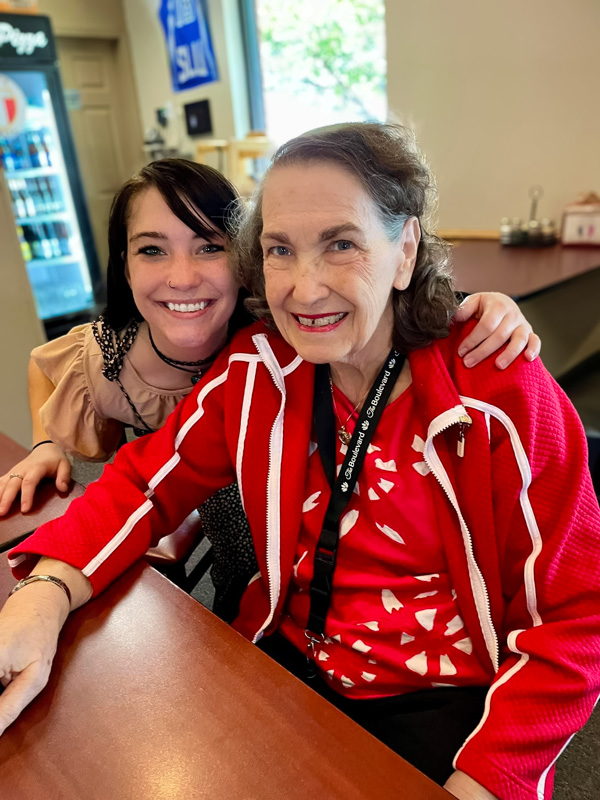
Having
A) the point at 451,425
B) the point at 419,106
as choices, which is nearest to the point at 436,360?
the point at 451,425

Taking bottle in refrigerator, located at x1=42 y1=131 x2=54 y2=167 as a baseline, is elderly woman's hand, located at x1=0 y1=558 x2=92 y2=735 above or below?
below

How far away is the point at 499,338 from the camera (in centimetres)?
82

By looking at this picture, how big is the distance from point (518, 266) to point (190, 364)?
5.52 feet

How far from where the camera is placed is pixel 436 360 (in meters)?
0.86

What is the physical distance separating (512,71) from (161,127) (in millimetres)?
3428

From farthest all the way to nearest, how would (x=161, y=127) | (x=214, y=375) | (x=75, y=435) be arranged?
(x=161, y=127)
(x=75, y=435)
(x=214, y=375)

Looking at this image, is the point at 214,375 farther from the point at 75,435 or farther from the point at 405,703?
the point at 405,703

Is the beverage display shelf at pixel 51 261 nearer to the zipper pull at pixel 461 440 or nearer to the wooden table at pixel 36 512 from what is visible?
the wooden table at pixel 36 512

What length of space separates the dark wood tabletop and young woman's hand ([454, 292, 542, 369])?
3.17 feet

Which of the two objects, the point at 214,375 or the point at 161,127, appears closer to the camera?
the point at 214,375

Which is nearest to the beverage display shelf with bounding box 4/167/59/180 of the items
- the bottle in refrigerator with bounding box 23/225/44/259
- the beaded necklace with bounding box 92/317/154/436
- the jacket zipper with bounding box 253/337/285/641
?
the bottle in refrigerator with bounding box 23/225/44/259

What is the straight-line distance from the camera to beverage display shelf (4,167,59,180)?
177 inches

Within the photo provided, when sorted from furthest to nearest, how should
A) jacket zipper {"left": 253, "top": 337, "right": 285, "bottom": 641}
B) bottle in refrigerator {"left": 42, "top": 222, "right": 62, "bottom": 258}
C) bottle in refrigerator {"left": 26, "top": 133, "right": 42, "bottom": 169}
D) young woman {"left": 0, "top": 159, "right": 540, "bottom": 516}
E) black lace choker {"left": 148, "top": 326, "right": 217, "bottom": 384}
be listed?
bottle in refrigerator {"left": 42, "top": 222, "right": 62, "bottom": 258} < bottle in refrigerator {"left": 26, "top": 133, "right": 42, "bottom": 169} < black lace choker {"left": 148, "top": 326, "right": 217, "bottom": 384} < young woman {"left": 0, "top": 159, "right": 540, "bottom": 516} < jacket zipper {"left": 253, "top": 337, "right": 285, "bottom": 641}

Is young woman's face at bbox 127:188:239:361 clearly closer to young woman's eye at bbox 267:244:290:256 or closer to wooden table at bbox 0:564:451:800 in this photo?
young woman's eye at bbox 267:244:290:256
